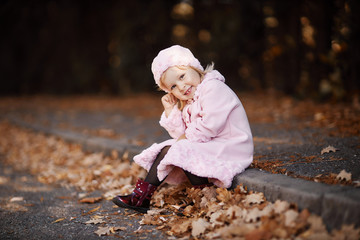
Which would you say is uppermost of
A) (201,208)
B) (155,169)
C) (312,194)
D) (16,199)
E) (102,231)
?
Answer: (312,194)

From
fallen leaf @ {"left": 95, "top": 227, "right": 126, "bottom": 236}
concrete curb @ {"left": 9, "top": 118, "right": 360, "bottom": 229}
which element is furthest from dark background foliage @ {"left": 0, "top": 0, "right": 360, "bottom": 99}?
fallen leaf @ {"left": 95, "top": 227, "right": 126, "bottom": 236}

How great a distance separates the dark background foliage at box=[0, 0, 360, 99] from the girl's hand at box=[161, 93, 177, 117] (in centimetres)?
525

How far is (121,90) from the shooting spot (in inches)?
542

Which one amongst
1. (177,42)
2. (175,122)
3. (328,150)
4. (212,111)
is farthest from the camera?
(177,42)

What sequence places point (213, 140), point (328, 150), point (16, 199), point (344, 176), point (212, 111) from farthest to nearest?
point (16, 199) < point (328, 150) < point (213, 140) < point (212, 111) < point (344, 176)

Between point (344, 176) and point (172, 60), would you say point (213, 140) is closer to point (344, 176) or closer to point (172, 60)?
point (172, 60)

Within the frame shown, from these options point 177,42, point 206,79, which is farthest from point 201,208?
point 177,42

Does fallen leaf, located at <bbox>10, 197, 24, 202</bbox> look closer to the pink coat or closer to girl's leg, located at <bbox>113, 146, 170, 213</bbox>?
girl's leg, located at <bbox>113, 146, 170, 213</bbox>

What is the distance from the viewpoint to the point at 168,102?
10.4 feet

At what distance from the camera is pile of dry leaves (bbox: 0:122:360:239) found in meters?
2.06

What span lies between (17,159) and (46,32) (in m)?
11.1

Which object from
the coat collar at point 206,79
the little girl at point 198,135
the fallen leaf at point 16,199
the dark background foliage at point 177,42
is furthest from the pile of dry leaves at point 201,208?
the dark background foliage at point 177,42

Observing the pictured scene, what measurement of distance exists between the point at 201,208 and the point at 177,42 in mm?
10428

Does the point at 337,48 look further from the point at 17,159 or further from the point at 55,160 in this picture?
the point at 17,159
